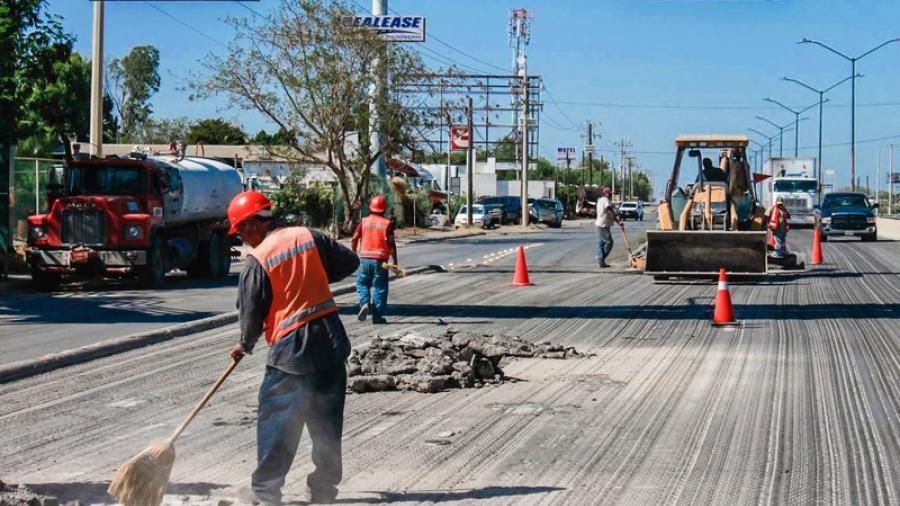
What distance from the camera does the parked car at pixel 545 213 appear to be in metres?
70.5

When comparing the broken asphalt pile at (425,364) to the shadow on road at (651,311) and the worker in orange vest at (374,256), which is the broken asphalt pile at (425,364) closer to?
the worker in orange vest at (374,256)

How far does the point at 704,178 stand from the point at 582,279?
3.54 metres

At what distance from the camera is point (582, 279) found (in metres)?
25.7

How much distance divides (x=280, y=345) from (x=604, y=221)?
72.3 ft

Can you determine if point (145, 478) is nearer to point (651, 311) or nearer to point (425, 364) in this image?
point (425, 364)

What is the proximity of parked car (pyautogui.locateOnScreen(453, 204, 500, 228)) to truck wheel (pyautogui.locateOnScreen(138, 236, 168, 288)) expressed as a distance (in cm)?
4071

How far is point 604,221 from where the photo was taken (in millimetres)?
28328

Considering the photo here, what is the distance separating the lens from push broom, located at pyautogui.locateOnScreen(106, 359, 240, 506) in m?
6.57

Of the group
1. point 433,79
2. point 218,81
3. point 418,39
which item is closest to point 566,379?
point 218,81

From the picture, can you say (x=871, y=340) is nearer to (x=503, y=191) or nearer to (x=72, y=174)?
(x=72, y=174)

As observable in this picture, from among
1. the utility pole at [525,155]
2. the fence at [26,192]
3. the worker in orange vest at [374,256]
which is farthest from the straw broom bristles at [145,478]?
the utility pole at [525,155]

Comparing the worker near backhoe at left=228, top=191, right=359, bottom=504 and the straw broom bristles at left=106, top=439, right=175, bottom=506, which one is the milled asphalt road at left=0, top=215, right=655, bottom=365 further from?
the worker near backhoe at left=228, top=191, right=359, bottom=504

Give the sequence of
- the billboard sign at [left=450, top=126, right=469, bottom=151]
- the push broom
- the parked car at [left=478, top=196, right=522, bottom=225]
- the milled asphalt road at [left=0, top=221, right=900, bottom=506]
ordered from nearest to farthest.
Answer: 1. the push broom
2. the milled asphalt road at [left=0, top=221, right=900, bottom=506]
3. the billboard sign at [left=450, top=126, right=469, bottom=151]
4. the parked car at [left=478, top=196, right=522, bottom=225]

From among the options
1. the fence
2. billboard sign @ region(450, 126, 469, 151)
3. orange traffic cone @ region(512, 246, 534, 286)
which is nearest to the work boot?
orange traffic cone @ region(512, 246, 534, 286)
